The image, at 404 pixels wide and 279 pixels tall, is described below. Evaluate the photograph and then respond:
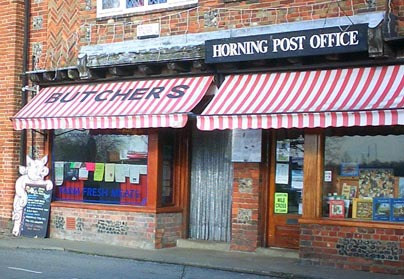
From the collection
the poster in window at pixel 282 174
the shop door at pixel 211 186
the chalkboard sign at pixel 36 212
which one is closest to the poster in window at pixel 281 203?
the poster in window at pixel 282 174

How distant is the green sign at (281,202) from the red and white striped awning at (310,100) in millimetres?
2068

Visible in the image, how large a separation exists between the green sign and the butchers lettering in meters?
2.55

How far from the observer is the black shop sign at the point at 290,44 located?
1001cm

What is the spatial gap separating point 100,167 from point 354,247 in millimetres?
5616

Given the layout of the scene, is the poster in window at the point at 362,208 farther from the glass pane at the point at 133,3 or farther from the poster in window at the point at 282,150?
the glass pane at the point at 133,3

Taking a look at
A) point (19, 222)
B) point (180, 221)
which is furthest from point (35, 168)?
point (180, 221)

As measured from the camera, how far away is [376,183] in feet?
34.9

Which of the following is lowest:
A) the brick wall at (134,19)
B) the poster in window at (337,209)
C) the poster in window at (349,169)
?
the poster in window at (337,209)

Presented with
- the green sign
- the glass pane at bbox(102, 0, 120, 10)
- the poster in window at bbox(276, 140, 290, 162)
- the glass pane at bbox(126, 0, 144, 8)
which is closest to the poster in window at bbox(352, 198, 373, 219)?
the green sign

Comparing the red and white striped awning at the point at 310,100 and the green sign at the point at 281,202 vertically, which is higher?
the red and white striped awning at the point at 310,100

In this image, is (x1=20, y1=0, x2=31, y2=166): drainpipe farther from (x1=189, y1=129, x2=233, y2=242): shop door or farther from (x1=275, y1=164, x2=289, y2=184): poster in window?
(x1=275, y1=164, x2=289, y2=184): poster in window

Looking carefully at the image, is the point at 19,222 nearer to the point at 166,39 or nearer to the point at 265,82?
the point at 166,39

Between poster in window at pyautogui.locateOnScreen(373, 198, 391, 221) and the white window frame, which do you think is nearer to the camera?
poster in window at pyautogui.locateOnScreen(373, 198, 391, 221)

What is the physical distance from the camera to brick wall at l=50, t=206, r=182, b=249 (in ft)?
41.2
